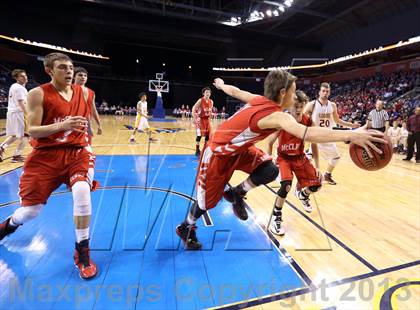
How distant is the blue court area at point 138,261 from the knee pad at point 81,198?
569mm

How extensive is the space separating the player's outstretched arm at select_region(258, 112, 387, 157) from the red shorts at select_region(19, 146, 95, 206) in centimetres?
168

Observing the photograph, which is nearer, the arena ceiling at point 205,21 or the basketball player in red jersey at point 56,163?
the basketball player in red jersey at point 56,163

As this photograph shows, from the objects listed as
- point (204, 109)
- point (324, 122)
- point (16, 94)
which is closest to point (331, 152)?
point (324, 122)

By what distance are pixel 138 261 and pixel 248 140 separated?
5.22ft

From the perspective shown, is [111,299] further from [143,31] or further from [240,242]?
[143,31]

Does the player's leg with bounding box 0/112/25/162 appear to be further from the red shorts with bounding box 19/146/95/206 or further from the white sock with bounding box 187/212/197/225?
the white sock with bounding box 187/212/197/225

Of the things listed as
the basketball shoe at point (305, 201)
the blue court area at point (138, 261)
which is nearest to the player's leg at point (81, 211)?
the blue court area at point (138, 261)

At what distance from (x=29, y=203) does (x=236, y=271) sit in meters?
1.96

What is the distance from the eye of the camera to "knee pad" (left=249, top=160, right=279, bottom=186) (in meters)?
2.87

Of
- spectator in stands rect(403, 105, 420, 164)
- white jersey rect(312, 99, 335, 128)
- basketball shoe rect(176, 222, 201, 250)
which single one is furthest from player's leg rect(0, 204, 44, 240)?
spectator in stands rect(403, 105, 420, 164)

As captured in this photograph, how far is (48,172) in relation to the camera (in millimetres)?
2461

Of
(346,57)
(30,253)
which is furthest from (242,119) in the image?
(346,57)

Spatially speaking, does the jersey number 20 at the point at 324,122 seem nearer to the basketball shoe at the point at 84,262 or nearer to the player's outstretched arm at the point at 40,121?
the player's outstretched arm at the point at 40,121

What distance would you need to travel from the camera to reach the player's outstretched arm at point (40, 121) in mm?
2227
